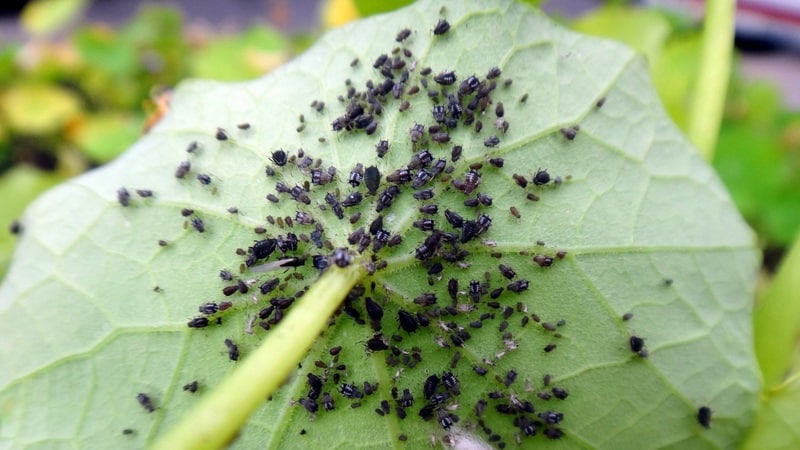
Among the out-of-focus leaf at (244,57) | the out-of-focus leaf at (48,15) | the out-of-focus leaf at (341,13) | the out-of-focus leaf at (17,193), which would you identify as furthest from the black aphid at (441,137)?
the out-of-focus leaf at (48,15)

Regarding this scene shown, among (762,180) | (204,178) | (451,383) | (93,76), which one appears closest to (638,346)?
(451,383)

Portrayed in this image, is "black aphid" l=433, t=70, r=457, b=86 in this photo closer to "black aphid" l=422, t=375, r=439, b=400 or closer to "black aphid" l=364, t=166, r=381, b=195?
"black aphid" l=364, t=166, r=381, b=195

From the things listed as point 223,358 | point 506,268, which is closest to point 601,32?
point 506,268

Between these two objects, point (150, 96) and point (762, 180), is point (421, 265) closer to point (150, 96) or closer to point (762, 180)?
point (762, 180)

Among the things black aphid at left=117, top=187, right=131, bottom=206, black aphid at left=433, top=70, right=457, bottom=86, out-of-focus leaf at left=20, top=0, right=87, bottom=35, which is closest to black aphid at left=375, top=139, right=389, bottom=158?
black aphid at left=433, top=70, right=457, bottom=86

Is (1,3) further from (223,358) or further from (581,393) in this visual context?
(581,393)

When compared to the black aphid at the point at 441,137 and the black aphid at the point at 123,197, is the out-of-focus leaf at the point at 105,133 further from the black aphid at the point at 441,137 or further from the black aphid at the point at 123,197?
the black aphid at the point at 441,137
